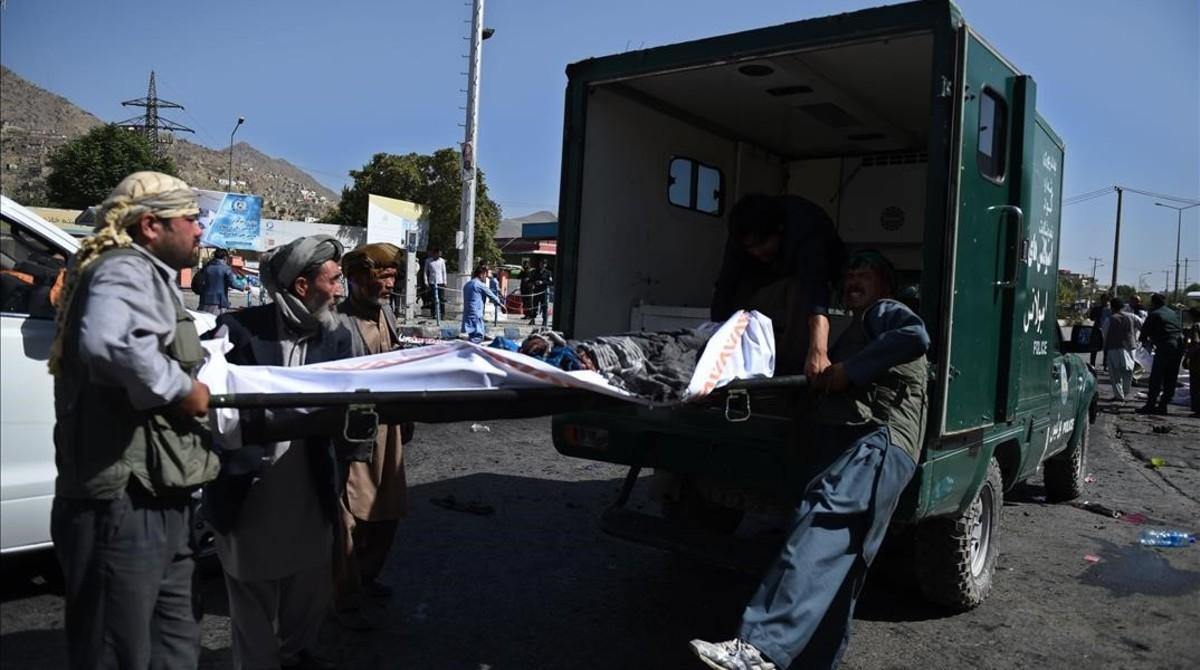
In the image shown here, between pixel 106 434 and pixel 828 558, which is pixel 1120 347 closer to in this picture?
pixel 828 558

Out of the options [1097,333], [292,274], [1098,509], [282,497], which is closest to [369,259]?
[292,274]

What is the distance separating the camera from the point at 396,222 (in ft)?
85.0

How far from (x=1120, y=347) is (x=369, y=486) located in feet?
46.4

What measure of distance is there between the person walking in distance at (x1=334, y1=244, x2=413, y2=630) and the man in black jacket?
52cm

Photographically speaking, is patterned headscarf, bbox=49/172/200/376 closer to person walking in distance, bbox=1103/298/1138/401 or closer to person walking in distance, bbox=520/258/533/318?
person walking in distance, bbox=1103/298/1138/401

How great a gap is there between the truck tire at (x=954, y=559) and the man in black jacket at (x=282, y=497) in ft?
9.39

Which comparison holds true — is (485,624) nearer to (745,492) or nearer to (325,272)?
(745,492)

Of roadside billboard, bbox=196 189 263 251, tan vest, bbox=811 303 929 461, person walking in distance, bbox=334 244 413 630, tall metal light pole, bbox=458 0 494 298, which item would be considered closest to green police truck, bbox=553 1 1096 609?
tan vest, bbox=811 303 929 461

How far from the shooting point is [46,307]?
352 cm

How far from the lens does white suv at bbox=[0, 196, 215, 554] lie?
11.2 feet

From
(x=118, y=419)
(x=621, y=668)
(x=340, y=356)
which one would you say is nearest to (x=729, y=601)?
(x=621, y=668)

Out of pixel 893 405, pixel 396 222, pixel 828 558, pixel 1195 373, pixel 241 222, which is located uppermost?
pixel 396 222

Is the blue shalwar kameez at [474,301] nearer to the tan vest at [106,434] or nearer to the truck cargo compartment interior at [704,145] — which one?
the truck cargo compartment interior at [704,145]

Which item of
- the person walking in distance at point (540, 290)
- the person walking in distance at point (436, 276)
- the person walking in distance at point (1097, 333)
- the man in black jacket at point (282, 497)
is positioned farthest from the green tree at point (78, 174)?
the person walking in distance at point (540, 290)
